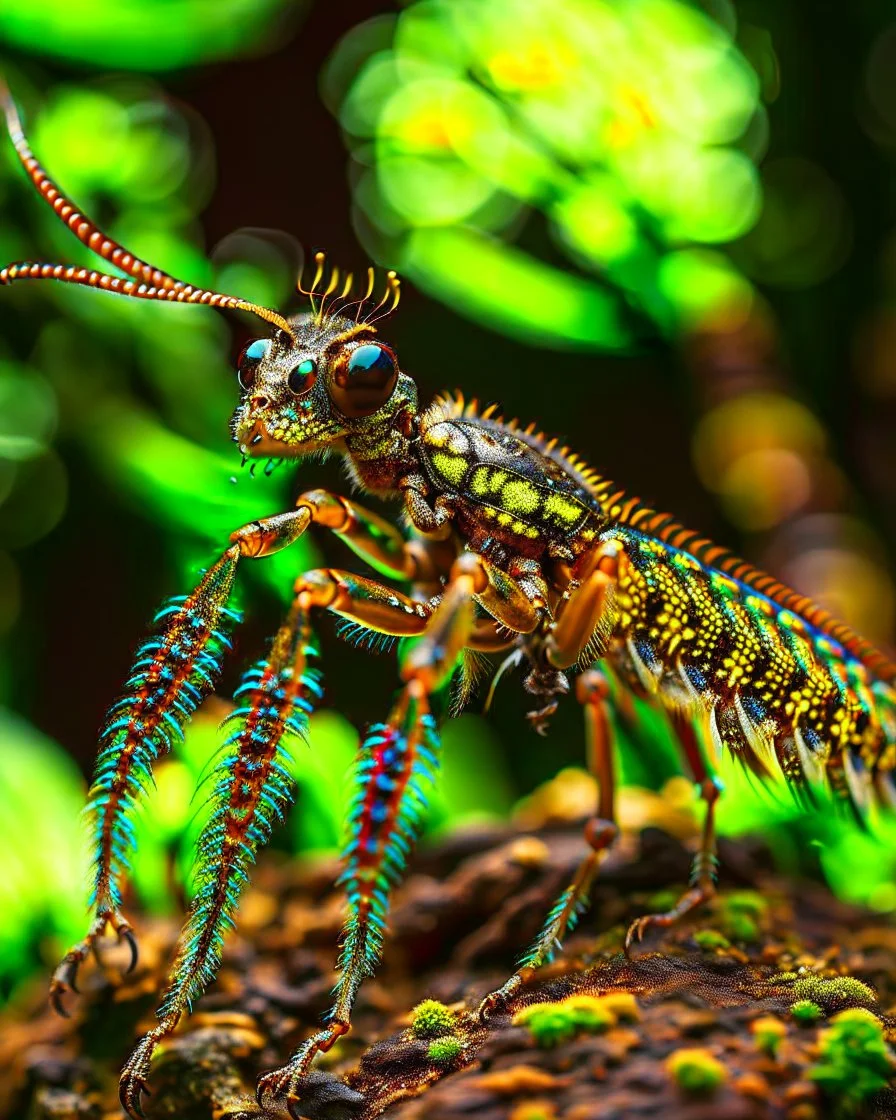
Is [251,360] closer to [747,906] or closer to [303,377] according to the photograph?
[303,377]

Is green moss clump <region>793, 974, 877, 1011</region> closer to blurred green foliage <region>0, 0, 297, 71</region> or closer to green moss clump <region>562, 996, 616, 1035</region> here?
green moss clump <region>562, 996, 616, 1035</region>

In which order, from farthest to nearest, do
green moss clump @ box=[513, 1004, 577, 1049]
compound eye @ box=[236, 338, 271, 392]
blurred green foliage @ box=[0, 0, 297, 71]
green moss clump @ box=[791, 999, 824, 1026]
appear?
blurred green foliage @ box=[0, 0, 297, 71] → compound eye @ box=[236, 338, 271, 392] → green moss clump @ box=[791, 999, 824, 1026] → green moss clump @ box=[513, 1004, 577, 1049]

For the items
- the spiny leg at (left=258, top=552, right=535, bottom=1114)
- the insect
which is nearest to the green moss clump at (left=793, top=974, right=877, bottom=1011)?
the insect

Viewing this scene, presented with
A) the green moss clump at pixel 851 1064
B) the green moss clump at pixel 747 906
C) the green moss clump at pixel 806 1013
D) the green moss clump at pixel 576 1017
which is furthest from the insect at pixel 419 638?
the green moss clump at pixel 851 1064

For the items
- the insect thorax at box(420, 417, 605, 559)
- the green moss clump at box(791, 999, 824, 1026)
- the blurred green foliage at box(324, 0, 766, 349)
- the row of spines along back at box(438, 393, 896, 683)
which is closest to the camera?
the green moss clump at box(791, 999, 824, 1026)

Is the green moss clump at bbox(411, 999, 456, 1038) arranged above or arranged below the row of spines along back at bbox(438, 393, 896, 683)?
below

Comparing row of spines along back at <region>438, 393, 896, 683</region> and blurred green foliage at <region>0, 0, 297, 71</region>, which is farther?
blurred green foliage at <region>0, 0, 297, 71</region>

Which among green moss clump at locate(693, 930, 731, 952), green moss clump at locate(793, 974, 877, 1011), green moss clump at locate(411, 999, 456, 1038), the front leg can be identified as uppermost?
the front leg
